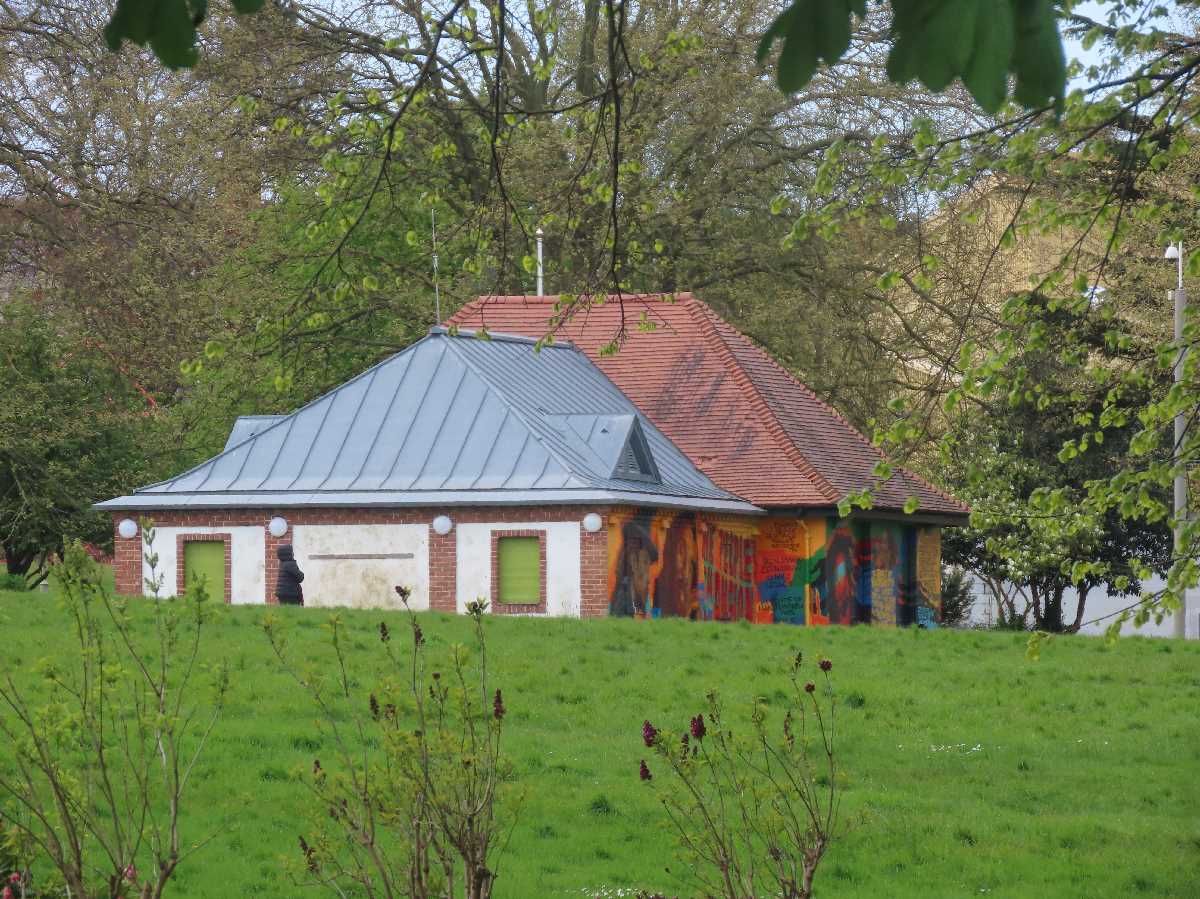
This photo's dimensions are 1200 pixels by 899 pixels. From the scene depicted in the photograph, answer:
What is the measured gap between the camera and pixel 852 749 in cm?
1576

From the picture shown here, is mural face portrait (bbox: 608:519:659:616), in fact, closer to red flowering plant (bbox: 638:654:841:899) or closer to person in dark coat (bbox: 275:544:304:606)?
person in dark coat (bbox: 275:544:304:606)

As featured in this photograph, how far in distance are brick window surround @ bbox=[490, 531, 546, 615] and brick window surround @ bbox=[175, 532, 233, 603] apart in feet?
15.5

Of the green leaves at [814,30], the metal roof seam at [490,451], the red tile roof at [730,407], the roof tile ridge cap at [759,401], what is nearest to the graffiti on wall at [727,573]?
the red tile roof at [730,407]

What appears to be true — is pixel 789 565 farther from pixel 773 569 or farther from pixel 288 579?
pixel 288 579

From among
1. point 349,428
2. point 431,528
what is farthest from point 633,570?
point 349,428

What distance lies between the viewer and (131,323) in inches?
917

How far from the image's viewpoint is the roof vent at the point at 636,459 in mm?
29844

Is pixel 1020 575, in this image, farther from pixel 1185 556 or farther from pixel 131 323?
pixel 1185 556

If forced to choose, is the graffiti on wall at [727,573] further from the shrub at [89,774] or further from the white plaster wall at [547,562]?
Answer: the shrub at [89,774]

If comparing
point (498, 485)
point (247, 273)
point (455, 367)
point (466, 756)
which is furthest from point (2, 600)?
point (466, 756)

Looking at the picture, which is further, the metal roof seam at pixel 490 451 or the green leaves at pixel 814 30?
the metal roof seam at pixel 490 451

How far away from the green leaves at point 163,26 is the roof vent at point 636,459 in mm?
25896

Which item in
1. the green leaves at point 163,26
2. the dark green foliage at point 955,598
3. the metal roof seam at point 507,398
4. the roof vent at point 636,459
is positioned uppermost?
the metal roof seam at point 507,398

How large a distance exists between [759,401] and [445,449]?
6.65 m
